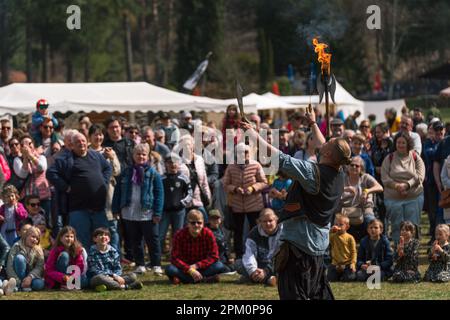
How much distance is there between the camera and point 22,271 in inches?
407

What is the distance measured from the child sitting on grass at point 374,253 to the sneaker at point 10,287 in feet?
11.6

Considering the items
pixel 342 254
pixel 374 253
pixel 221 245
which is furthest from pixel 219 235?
pixel 374 253

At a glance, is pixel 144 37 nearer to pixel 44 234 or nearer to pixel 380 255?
pixel 44 234

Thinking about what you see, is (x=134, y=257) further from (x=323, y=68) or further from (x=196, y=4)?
(x=196, y=4)

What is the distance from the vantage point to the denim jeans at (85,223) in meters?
10.8

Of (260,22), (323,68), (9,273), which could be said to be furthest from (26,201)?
(260,22)

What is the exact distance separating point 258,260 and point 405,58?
3945cm

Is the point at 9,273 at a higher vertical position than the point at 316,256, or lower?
lower

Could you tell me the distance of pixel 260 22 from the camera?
43.1 metres

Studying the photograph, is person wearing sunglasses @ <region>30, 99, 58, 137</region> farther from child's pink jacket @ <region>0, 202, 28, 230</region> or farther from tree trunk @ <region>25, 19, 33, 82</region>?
tree trunk @ <region>25, 19, 33, 82</region>

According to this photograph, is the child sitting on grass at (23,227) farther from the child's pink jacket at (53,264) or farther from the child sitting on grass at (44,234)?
the child's pink jacket at (53,264)

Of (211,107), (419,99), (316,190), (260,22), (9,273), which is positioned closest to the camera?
(316,190)

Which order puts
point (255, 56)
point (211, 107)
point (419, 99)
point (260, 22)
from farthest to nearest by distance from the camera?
point (255, 56), point (419, 99), point (260, 22), point (211, 107)

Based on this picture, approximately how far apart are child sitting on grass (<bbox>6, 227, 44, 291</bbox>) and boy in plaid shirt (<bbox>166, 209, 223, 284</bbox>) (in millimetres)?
1352
